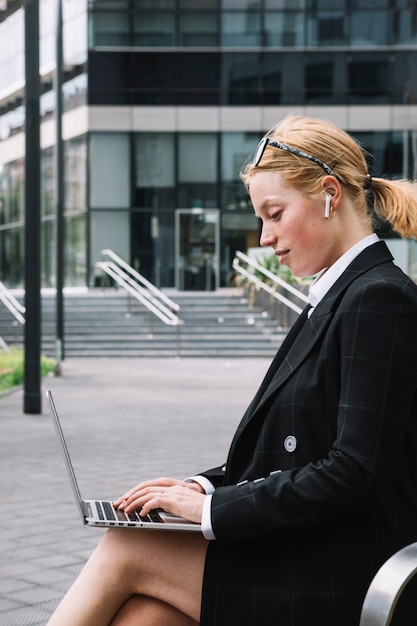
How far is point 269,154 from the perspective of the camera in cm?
249

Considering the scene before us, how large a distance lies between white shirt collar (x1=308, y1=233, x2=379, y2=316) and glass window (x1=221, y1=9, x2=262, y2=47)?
3527 cm

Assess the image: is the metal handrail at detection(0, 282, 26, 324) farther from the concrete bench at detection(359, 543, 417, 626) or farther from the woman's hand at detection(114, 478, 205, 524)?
the concrete bench at detection(359, 543, 417, 626)

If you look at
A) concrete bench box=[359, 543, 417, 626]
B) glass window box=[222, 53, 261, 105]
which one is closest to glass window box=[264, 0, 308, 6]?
glass window box=[222, 53, 261, 105]

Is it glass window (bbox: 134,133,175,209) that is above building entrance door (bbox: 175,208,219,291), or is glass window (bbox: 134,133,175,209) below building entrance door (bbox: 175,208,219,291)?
above

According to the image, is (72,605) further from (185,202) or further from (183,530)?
(185,202)

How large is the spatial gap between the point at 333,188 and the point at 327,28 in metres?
35.5

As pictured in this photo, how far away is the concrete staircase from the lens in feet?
80.7

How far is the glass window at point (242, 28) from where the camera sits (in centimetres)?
3684

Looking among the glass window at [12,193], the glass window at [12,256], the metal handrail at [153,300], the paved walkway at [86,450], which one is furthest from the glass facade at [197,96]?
the paved walkway at [86,450]

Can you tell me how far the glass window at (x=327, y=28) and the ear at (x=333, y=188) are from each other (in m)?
35.4

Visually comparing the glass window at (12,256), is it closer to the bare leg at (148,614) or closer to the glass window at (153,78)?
the glass window at (153,78)

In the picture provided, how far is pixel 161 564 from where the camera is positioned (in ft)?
7.72

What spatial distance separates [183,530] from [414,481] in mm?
462

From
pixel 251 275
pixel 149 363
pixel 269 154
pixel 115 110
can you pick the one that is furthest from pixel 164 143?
pixel 269 154
